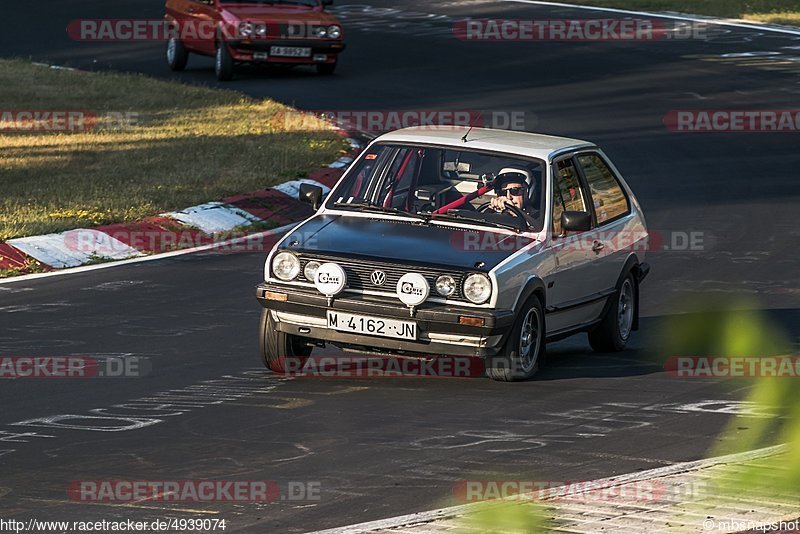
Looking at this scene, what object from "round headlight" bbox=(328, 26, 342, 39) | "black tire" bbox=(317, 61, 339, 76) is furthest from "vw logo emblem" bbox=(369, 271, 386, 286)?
"black tire" bbox=(317, 61, 339, 76)

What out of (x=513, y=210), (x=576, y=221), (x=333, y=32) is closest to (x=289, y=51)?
(x=333, y=32)

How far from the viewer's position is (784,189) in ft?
57.9

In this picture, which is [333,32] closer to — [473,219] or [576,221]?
[473,219]

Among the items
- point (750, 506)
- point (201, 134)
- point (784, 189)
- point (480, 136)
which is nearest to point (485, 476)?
point (750, 506)

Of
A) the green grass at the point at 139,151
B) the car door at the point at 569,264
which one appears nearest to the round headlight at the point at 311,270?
the car door at the point at 569,264

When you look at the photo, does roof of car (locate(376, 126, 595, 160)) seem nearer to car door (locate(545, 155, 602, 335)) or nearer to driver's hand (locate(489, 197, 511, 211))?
car door (locate(545, 155, 602, 335))

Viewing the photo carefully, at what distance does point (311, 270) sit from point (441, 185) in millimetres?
1386

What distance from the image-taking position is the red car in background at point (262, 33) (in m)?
24.7

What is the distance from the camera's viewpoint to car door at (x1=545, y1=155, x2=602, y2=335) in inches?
390

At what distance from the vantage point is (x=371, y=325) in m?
9.09

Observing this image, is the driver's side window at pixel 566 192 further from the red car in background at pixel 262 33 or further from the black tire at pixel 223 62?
the black tire at pixel 223 62

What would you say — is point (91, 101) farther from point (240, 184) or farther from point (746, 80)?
point (746, 80)

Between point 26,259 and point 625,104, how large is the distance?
12533 millimetres

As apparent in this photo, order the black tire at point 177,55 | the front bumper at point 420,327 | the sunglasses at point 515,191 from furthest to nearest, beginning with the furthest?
the black tire at point 177,55 < the sunglasses at point 515,191 < the front bumper at point 420,327
